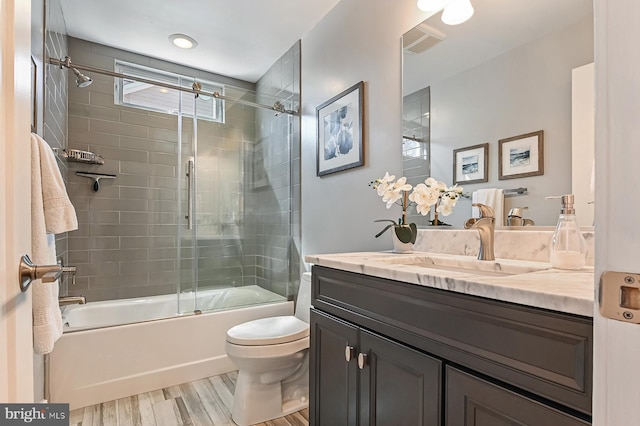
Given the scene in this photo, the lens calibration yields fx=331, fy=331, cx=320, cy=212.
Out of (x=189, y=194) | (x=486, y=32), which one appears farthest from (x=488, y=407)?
(x=189, y=194)

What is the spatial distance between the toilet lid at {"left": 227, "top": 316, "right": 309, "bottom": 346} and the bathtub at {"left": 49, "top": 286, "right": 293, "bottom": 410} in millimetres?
594

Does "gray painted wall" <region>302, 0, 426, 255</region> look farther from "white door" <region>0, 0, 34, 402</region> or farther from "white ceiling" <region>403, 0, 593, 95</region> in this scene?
"white door" <region>0, 0, 34, 402</region>

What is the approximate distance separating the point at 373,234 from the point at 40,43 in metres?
2.01

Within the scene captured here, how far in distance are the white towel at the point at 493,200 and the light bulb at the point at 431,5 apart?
34.3 inches

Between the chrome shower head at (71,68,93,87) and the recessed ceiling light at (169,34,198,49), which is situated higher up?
the recessed ceiling light at (169,34,198,49)

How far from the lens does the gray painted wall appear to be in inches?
69.6

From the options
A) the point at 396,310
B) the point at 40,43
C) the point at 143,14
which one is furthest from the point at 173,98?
the point at 396,310

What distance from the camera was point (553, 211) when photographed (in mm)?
1160

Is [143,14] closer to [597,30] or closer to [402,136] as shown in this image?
[402,136]

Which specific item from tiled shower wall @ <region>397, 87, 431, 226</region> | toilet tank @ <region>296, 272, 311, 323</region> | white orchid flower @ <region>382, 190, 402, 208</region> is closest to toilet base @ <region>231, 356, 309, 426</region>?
toilet tank @ <region>296, 272, 311, 323</region>

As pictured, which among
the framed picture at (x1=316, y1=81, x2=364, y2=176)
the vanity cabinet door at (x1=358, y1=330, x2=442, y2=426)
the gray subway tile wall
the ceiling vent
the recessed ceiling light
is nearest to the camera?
the vanity cabinet door at (x1=358, y1=330, x2=442, y2=426)

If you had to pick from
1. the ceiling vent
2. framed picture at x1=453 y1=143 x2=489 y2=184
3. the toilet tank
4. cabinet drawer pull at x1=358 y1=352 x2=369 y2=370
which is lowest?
the toilet tank

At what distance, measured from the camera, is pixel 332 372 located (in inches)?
49.3

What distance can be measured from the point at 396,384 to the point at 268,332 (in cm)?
103
